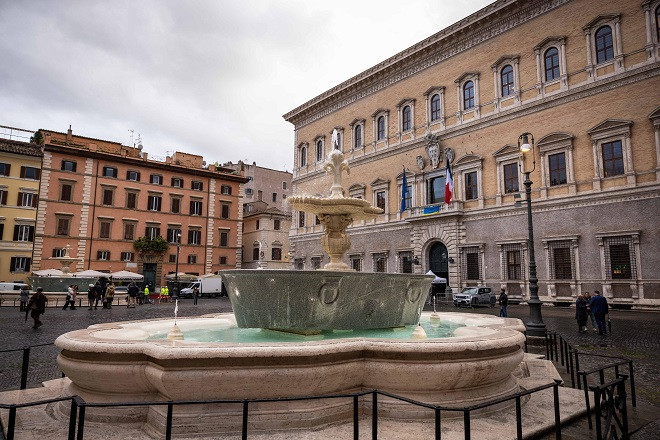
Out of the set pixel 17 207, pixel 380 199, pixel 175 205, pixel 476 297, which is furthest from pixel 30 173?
pixel 476 297

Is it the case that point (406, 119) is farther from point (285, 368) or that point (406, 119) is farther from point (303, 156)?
point (285, 368)

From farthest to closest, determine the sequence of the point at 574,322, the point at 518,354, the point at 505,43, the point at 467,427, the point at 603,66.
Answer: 1. the point at 505,43
2. the point at 603,66
3. the point at 574,322
4. the point at 518,354
5. the point at 467,427

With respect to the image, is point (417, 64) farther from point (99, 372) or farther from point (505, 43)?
point (99, 372)

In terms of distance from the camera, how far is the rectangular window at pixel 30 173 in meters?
36.4

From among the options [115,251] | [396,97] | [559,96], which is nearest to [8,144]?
[115,251]

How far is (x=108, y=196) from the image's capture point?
39.4 metres

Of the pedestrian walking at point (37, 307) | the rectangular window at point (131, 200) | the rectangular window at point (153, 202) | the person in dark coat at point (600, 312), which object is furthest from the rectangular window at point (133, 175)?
the person in dark coat at point (600, 312)

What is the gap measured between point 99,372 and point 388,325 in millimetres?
3667

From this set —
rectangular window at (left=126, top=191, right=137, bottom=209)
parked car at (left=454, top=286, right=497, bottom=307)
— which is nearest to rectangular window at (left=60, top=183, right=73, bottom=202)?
rectangular window at (left=126, top=191, right=137, bottom=209)

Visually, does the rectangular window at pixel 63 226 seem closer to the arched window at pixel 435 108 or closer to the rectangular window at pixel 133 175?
the rectangular window at pixel 133 175

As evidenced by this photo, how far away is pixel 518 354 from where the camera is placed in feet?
15.7

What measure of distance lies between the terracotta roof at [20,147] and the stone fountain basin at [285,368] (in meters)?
39.5

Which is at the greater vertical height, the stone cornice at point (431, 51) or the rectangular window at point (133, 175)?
the stone cornice at point (431, 51)

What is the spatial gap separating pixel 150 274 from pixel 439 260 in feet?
88.1
